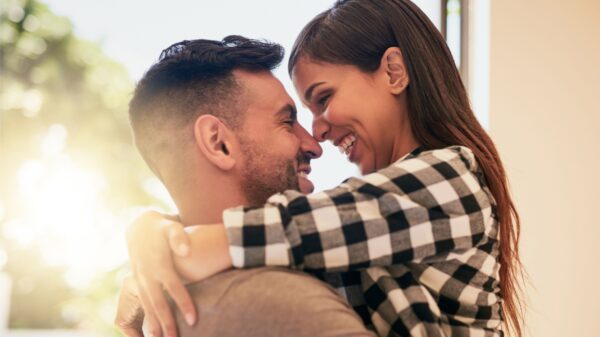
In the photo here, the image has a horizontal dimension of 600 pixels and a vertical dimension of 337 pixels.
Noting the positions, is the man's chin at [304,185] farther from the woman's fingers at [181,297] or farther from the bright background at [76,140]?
the bright background at [76,140]

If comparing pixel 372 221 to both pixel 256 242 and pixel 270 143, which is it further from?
pixel 270 143

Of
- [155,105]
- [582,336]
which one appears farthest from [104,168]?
[582,336]

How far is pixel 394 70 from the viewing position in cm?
142

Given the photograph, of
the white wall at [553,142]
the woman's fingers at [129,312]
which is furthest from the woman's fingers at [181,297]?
the white wall at [553,142]

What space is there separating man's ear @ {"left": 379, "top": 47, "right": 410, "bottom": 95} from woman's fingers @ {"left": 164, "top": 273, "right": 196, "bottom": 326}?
61cm

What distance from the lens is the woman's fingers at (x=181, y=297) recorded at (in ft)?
3.31

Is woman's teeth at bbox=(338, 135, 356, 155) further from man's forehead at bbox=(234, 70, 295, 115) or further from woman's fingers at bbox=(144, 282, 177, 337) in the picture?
woman's fingers at bbox=(144, 282, 177, 337)

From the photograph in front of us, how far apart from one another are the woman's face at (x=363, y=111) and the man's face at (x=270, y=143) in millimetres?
105

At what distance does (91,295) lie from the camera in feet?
8.46

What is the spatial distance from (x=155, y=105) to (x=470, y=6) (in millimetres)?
1469

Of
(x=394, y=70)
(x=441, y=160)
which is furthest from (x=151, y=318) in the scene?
(x=394, y=70)

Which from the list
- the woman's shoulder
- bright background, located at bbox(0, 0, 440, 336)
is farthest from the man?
bright background, located at bbox(0, 0, 440, 336)

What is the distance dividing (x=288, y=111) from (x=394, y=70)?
244 millimetres

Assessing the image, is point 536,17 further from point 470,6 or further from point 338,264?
point 338,264
